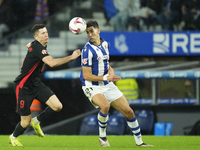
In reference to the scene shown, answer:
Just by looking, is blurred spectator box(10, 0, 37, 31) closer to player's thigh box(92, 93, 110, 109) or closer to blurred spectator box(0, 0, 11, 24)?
blurred spectator box(0, 0, 11, 24)

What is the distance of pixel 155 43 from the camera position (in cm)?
1207

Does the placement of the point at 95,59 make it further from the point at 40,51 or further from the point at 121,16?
the point at 121,16

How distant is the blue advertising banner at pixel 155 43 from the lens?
12.0 m

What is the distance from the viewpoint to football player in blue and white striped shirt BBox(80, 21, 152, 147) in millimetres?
7328

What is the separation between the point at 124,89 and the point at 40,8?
3.37 metres

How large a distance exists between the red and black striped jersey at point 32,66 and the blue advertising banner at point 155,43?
177 inches

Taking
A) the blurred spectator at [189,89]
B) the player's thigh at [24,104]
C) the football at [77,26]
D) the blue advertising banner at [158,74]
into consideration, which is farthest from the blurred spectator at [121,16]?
the player's thigh at [24,104]

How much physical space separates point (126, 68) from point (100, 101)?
5.13 metres

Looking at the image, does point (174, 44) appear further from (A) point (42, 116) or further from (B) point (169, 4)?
(A) point (42, 116)

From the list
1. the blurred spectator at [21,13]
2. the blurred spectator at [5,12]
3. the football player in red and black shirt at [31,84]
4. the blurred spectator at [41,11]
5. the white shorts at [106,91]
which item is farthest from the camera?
the blurred spectator at [5,12]

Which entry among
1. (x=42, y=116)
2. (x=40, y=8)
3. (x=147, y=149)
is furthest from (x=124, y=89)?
(x=147, y=149)

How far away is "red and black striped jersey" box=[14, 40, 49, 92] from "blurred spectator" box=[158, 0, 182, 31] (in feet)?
17.2

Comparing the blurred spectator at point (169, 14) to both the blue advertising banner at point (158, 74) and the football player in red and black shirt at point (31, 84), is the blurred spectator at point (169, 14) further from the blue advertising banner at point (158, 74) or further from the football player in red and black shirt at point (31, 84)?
the football player in red and black shirt at point (31, 84)

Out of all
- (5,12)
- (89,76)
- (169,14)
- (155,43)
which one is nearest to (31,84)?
(89,76)
